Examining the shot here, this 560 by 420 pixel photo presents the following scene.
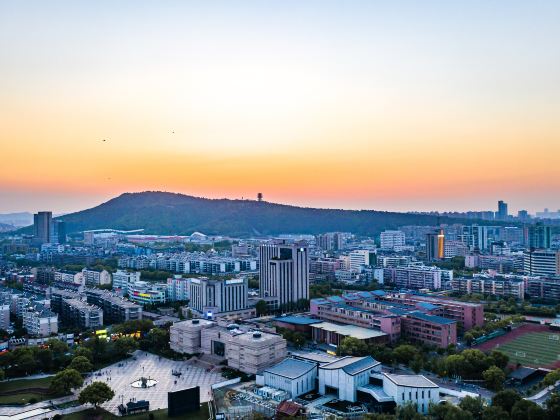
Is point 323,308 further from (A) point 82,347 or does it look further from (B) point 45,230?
(B) point 45,230

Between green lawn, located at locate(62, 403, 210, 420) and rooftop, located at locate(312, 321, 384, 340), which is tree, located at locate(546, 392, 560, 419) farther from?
green lawn, located at locate(62, 403, 210, 420)

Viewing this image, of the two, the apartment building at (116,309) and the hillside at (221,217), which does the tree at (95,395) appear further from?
the hillside at (221,217)

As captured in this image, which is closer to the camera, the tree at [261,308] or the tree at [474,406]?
the tree at [474,406]

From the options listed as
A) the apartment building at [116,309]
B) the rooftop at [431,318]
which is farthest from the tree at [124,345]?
the rooftop at [431,318]

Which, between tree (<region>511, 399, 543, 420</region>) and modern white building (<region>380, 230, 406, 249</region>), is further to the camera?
modern white building (<region>380, 230, 406, 249</region>)

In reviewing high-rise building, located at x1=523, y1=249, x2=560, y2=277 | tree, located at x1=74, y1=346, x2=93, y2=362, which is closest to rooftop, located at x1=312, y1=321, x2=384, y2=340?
tree, located at x1=74, y1=346, x2=93, y2=362
